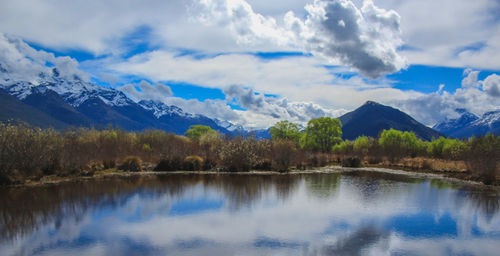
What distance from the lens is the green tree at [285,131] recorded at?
88.4 metres

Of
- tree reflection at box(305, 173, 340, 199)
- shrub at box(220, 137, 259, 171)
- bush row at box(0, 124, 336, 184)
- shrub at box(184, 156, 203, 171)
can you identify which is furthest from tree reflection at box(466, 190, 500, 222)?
shrub at box(184, 156, 203, 171)

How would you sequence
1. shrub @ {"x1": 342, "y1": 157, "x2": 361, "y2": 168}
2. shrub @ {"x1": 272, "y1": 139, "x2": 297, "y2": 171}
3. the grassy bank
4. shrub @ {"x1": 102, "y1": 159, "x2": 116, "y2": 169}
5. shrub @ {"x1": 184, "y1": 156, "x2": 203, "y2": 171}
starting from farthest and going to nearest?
shrub @ {"x1": 342, "y1": 157, "x2": 361, "y2": 168}, shrub @ {"x1": 272, "y1": 139, "x2": 297, "y2": 171}, shrub @ {"x1": 184, "y1": 156, "x2": 203, "y2": 171}, shrub @ {"x1": 102, "y1": 159, "x2": 116, "y2": 169}, the grassy bank

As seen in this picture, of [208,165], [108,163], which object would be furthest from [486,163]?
[108,163]

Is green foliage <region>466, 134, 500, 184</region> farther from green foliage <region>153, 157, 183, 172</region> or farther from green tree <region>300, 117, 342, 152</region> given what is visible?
green tree <region>300, 117, 342, 152</region>

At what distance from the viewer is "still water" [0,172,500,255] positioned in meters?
15.3

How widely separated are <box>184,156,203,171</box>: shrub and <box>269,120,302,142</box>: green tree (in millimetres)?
43669

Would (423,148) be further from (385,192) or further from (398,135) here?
(385,192)

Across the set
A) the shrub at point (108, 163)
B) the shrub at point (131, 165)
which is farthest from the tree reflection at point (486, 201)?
the shrub at point (108, 163)

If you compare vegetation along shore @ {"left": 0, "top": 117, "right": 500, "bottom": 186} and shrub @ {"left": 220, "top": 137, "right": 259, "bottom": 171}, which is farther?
shrub @ {"left": 220, "top": 137, "right": 259, "bottom": 171}

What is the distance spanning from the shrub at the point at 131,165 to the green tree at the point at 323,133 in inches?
1957

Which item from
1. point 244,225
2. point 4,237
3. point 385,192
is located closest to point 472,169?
point 385,192

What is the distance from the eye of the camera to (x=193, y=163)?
152 ft

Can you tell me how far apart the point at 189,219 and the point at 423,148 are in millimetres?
84277

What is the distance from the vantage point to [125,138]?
55531mm
